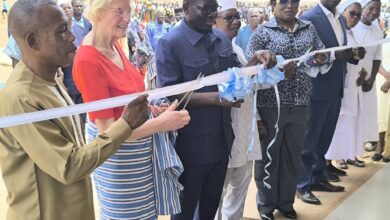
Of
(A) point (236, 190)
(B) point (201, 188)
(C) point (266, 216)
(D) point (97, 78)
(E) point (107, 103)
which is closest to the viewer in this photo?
(E) point (107, 103)

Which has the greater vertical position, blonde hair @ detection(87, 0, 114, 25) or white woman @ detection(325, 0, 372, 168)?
blonde hair @ detection(87, 0, 114, 25)

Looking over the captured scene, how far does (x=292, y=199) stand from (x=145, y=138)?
1.52m

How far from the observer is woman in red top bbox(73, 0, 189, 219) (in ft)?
5.38

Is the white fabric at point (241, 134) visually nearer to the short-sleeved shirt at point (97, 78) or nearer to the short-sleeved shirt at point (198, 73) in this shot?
the short-sleeved shirt at point (198, 73)

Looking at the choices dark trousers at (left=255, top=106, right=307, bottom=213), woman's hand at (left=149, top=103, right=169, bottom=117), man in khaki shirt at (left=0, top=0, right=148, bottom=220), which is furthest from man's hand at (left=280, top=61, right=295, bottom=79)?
man in khaki shirt at (left=0, top=0, right=148, bottom=220)

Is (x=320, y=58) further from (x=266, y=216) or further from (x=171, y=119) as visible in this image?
(x=171, y=119)

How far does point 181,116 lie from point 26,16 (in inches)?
29.3

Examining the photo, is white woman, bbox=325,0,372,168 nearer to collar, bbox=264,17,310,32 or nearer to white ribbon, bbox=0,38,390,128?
collar, bbox=264,17,310,32

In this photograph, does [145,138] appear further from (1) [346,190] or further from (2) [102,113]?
(1) [346,190]

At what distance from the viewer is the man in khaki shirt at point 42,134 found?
118 cm

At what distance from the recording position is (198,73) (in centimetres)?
Result: 201

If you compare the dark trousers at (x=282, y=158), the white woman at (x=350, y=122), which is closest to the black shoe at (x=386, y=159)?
the white woman at (x=350, y=122)

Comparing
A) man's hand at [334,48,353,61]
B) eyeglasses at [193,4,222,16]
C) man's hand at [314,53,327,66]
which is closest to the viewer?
eyeglasses at [193,4,222,16]

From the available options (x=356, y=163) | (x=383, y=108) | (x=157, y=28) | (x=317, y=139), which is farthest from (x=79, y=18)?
(x=383, y=108)
